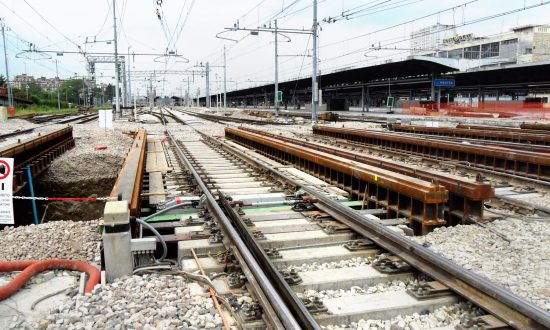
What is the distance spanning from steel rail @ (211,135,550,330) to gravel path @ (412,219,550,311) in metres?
0.52

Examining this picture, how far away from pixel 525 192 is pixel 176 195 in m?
6.59

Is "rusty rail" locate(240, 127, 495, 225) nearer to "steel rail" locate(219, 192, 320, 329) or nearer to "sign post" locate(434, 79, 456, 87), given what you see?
"steel rail" locate(219, 192, 320, 329)

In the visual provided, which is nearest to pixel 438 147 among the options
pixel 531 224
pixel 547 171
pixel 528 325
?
pixel 547 171

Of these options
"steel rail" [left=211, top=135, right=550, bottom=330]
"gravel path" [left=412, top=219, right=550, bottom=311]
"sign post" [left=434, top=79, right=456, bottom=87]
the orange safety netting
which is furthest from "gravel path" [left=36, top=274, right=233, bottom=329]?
"sign post" [left=434, top=79, right=456, bottom=87]

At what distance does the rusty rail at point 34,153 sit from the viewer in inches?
459

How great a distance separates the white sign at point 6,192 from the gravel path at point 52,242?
1028 mm

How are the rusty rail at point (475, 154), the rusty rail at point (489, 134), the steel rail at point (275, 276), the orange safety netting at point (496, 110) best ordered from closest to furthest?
1. the steel rail at point (275, 276)
2. the rusty rail at point (475, 154)
3. the rusty rail at point (489, 134)
4. the orange safety netting at point (496, 110)

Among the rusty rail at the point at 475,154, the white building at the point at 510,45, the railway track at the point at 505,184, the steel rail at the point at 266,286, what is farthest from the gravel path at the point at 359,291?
the white building at the point at 510,45

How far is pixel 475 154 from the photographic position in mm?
13453

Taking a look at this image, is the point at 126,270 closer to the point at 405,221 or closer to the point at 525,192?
the point at 405,221

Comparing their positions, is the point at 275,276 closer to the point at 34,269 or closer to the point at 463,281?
the point at 463,281

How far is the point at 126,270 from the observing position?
194 inches

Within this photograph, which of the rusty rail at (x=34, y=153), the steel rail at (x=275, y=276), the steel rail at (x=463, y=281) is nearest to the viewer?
the steel rail at (x=463, y=281)

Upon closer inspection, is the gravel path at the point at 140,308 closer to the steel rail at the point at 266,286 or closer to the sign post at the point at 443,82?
the steel rail at the point at 266,286
